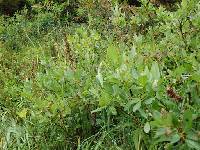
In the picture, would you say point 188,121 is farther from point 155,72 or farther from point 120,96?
point 120,96

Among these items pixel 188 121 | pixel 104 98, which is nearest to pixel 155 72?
pixel 104 98

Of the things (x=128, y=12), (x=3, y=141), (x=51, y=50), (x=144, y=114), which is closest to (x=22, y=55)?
(x=51, y=50)

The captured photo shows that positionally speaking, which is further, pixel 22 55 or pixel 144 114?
pixel 22 55

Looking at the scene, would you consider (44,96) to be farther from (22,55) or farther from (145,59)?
(22,55)

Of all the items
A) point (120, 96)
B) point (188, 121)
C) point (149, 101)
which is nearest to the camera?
point (188, 121)

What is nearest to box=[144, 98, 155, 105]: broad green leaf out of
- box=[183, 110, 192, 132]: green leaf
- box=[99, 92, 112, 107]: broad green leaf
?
box=[99, 92, 112, 107]: broad green leaf

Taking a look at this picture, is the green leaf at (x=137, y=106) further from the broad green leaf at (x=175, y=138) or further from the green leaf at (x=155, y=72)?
the broad green leaf at (x=175, y=138)

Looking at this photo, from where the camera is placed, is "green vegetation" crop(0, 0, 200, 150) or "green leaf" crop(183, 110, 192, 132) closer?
"green leaf" crop(183, 110, 192, 132)

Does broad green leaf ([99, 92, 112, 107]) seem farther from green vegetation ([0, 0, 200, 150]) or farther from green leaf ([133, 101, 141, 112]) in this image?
green leaf ([133, 101, 141, 112])

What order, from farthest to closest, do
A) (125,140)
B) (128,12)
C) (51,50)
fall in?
1. (51,50)
2. (128,12)
3. (125,140)

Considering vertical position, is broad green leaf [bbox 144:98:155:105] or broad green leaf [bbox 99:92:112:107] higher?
broad green leaf [bbox 144:98:155:105]

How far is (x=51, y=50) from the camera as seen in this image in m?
6.36

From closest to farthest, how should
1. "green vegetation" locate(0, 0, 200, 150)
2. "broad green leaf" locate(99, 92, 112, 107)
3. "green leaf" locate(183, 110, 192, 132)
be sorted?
"green leaf" locate(183, 110, 192, 132) → "green vegetation" locate(0, 0, 200, 150) → "broad green leaf" locate(99, 92, 112, 107)

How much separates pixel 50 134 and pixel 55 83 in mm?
435
